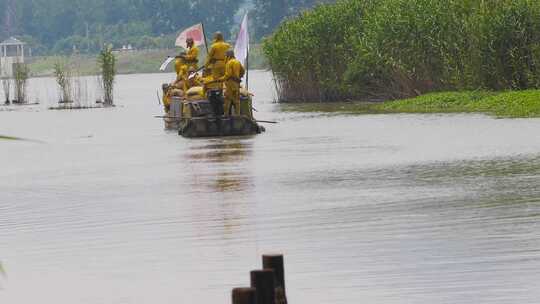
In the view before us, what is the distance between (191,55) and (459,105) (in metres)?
9.79

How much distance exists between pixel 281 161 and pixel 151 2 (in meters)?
159

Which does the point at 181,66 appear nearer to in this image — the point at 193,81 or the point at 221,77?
the point at 193,81

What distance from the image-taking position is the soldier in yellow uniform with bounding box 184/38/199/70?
41125 mm

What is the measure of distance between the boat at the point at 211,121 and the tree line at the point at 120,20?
12071cm

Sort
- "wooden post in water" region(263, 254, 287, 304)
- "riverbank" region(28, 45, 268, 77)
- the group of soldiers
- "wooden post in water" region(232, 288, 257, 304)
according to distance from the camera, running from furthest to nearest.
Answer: "riverbank" region(28, 45, 268, 77) → the group of soldiers → "wooden post in water" region(263, 254, 287, 304) → "wooden post in water" region(232, 288, 257, 304)

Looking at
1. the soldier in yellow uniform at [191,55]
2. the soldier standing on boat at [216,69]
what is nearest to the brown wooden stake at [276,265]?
the soldier standing on boat at [216,69]

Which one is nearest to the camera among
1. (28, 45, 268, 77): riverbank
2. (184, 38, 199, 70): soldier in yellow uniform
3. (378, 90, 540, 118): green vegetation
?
(184, 38, 199, 70): soldier in yellow uniform

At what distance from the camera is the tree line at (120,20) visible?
6471 inches

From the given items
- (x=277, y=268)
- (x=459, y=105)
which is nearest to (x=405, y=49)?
(x=459, y=105)

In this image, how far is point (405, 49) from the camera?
175 feet

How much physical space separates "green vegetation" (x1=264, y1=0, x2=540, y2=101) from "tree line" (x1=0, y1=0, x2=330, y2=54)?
325 ft

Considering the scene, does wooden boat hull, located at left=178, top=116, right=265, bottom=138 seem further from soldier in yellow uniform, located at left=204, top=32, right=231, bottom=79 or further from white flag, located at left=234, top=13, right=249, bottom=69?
white flag, located at left=234, top=13, right=249, bottom=69

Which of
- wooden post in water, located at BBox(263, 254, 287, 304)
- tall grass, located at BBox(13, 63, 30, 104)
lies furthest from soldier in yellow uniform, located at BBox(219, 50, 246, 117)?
tall grass, located at BBox(13, 63, 30, 104)

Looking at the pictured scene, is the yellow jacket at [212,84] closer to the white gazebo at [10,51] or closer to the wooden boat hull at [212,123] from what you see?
the wooden boat hull at [212,123]
